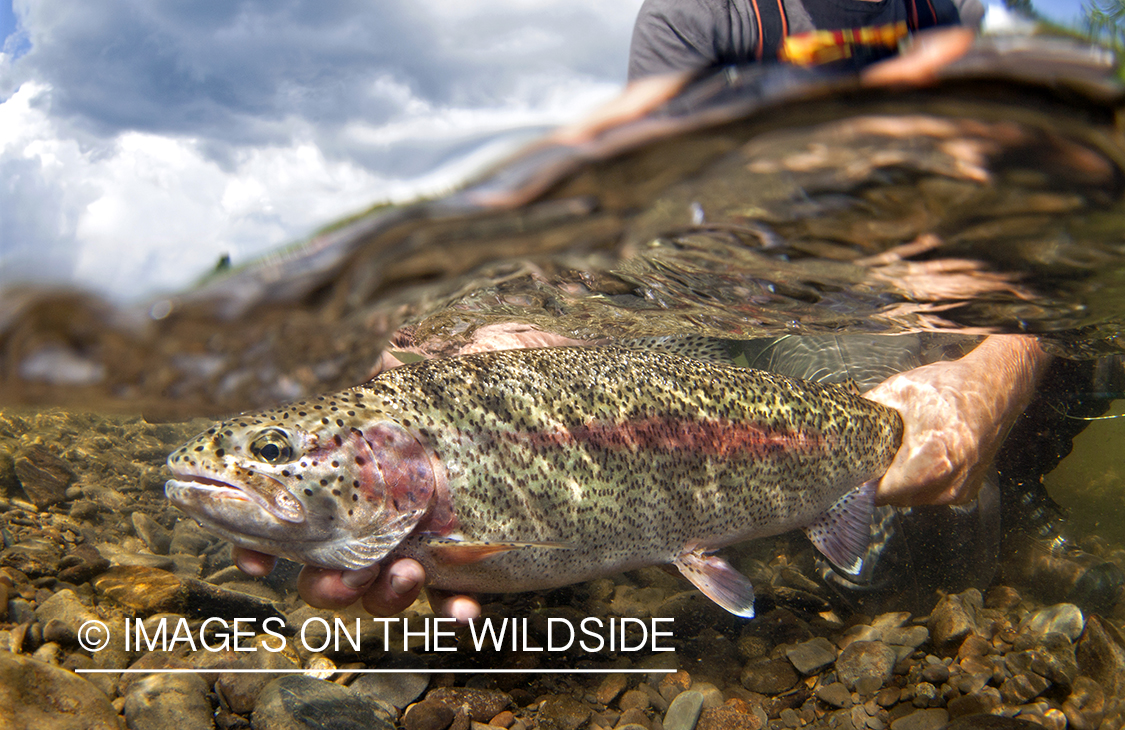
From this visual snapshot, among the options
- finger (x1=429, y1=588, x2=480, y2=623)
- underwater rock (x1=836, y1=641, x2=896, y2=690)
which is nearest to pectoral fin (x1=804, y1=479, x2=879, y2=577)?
underwater rock (x1=836, y1=641, x2=896, y2=690)

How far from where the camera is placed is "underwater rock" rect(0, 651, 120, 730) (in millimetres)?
2484

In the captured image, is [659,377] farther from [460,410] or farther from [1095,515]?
[1095,515]

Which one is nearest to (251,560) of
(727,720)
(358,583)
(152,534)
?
(358,583)

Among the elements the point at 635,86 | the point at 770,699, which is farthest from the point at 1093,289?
the point at 635,86

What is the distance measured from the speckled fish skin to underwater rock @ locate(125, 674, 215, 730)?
1053mm

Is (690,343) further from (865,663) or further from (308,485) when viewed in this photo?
(308,485)

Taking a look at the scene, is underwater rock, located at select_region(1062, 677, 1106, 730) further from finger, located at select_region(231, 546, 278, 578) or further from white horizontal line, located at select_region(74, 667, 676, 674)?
finger, located at select_region(231, 546, 278, 578)

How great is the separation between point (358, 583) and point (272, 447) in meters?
0.82

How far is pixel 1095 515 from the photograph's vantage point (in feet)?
36.0

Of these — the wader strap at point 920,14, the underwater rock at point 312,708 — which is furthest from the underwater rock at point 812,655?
the wader strap at point 920,14

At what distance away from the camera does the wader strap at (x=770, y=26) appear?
332 cm

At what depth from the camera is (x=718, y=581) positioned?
348 centimetres

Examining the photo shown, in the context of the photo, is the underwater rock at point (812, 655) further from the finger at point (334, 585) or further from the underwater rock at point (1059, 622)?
the finger at point (334, 585)

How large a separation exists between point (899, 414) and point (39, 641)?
600 centimetres
